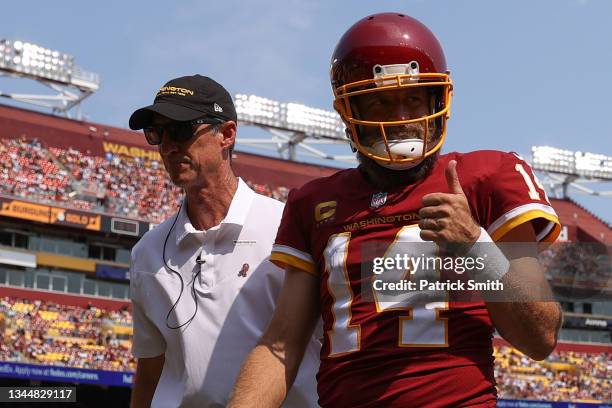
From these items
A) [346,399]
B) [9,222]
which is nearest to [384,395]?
[346,399]

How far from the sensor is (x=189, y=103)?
13.0 feet

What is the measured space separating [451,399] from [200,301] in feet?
A: 5.55

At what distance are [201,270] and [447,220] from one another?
6.17ft

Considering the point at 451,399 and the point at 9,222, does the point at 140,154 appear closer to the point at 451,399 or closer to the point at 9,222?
the point at 9,222

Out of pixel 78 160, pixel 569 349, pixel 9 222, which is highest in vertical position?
pixel 78 160

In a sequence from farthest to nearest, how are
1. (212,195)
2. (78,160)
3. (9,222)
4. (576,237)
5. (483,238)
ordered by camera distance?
→ (576,237) → (78,160) → (9,222) → (212,195) → (483,238)

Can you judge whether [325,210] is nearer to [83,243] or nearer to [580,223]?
[83,243]

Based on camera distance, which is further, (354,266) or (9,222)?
(9,222)

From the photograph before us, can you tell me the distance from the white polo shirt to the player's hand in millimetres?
1467

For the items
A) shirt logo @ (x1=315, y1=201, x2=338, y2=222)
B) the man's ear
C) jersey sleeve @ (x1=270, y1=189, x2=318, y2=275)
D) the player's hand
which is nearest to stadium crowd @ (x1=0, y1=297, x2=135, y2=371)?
the man's ear

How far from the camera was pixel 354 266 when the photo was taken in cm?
257

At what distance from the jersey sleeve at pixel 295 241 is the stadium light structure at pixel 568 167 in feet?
158

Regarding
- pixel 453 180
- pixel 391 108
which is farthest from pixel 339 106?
pixel 453 180

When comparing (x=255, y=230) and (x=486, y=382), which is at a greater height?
(x=255, y=230)
